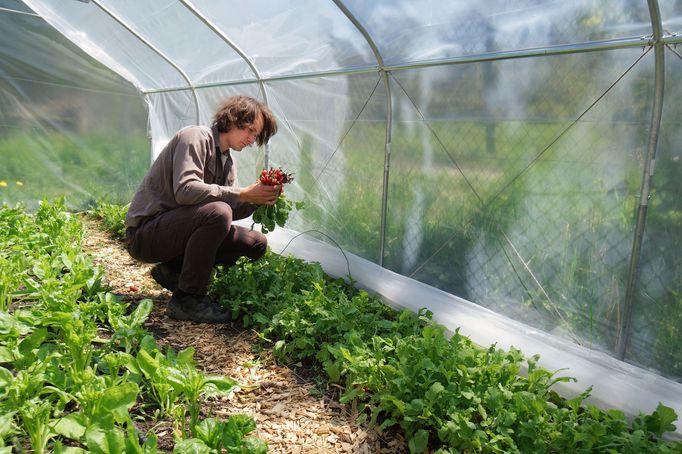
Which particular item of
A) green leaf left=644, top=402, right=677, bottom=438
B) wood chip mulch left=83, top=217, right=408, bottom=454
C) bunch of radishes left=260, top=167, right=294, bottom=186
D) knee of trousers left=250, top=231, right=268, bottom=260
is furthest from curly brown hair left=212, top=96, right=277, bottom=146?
green leaf left=644, top=402, right=677, bottom=438

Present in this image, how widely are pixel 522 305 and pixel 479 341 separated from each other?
1.77 feet

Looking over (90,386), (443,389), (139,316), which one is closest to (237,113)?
(139,316)

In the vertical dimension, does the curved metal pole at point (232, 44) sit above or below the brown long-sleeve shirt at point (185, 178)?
above

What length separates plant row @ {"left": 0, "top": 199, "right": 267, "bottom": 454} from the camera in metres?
1.65

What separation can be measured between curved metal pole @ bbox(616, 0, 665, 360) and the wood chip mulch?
1.34m

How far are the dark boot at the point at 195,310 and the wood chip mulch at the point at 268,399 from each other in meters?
0.04

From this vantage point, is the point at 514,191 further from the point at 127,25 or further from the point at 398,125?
the point at 127,25

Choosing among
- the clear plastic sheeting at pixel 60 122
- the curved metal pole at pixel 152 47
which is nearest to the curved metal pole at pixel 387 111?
the curved metal pole at pixel 152 47

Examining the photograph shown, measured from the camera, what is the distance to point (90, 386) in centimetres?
179

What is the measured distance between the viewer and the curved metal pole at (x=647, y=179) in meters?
2.34

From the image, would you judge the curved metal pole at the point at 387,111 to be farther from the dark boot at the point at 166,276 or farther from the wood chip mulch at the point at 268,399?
the dark boot at the point at 166,276

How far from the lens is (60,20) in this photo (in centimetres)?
577

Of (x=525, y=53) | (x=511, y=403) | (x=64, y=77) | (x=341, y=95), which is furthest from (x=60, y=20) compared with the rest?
(x=511, y=403)

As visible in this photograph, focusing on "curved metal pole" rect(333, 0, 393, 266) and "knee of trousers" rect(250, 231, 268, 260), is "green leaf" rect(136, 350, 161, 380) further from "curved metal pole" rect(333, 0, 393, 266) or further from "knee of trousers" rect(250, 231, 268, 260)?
"curved metal pole" rect(333, 0, 393, 266)
